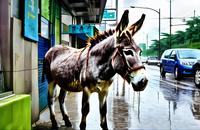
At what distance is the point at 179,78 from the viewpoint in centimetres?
2327

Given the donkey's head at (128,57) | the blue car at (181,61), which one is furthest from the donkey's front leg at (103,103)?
the blue car at (181,61)

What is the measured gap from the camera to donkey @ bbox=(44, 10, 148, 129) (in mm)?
6059

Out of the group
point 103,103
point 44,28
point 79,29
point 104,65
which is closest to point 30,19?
point 104,65

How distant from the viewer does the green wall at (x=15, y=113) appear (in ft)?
16.7

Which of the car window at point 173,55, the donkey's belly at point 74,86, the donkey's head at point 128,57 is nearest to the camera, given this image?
the donkey's head at point 128,57

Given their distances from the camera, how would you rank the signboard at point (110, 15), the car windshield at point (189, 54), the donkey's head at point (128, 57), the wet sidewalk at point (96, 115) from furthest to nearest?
→ 1. the signboard at point (110, 15)
2. the car windshield at point (189, 54)
3. the wet sidewalk at point (96, 115)
4. the donkey's head at point (128, 57)

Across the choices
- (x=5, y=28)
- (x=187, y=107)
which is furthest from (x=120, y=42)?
(x=187, y=107)

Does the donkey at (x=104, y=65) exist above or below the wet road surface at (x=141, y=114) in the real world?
above

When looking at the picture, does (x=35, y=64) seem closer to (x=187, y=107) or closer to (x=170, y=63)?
(x=187, y=107)

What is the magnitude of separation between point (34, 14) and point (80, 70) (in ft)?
8.04

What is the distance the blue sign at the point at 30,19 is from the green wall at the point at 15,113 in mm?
1947

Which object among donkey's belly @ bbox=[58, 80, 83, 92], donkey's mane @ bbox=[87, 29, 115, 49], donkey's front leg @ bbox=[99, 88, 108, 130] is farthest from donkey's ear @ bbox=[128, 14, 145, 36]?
donkey's belly @ bbox=[58, 80, 83, 92]

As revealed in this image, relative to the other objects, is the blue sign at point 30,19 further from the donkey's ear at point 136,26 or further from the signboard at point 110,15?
the signboard at point 110,15

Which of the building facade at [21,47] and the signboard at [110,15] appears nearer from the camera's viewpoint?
the building facade at [21,47]
